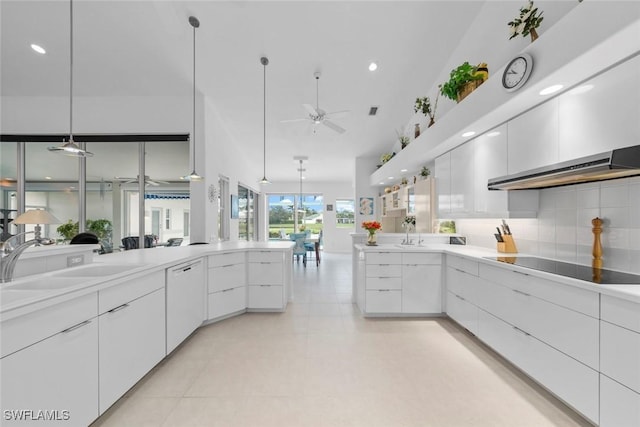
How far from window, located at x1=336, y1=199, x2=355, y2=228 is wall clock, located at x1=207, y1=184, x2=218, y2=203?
6.08 metres

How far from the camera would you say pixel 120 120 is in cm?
404

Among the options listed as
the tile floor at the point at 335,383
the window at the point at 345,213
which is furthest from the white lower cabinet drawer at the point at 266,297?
the window at the point at 345,213

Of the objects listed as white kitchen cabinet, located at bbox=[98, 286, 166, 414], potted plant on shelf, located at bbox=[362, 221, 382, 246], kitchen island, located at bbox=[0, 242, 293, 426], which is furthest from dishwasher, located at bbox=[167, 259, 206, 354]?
potted plant on shelf, located at bbox=[362, 221, 382, 246]

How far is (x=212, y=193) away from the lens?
4344mm

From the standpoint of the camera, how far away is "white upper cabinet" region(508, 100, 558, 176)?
1.90 m

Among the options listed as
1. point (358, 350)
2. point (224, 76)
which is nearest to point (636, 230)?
point (358, 350)

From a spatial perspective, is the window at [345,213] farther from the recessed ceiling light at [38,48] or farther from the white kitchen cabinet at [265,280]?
the recessed ceiling light at [38,48]

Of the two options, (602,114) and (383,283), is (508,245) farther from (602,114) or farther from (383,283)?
(602,114)

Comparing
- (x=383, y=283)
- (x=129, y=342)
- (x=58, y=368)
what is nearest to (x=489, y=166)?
(x=383, y=283)

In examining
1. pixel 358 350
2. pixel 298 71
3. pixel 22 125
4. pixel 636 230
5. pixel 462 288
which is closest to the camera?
pixel 636 230

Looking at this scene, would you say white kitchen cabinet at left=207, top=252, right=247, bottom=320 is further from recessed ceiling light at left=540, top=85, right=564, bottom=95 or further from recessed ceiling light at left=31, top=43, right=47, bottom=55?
recessed ceiling light at left=31, top=43, right=47, bottom=55

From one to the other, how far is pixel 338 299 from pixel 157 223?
3.36m

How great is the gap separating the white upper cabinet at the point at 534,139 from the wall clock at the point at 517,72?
314 mm

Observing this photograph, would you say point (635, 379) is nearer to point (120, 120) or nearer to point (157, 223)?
point (157, 223)
